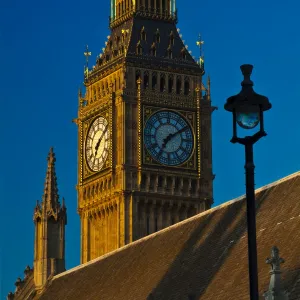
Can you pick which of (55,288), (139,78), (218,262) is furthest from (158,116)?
(218,262)

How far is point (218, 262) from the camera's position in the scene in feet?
132

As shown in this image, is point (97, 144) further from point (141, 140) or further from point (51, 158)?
point (51, 158)

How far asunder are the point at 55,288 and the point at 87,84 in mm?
23329

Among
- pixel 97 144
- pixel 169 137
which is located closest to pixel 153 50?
pixel 169 137

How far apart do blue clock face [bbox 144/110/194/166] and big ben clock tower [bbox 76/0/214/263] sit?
0.17ft

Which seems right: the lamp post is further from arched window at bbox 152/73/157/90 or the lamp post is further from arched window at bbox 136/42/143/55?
arched window at bbox 136/42/143/55

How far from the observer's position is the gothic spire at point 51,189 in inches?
2420

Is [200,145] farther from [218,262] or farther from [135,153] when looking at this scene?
[218,262]

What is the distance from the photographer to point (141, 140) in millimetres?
74562

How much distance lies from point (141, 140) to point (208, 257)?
33312 millimetres

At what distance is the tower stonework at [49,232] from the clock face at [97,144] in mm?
13815

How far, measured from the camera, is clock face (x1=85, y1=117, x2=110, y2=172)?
75625 mm

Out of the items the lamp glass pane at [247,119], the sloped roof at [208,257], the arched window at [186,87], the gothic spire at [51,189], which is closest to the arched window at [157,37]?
the arched window at [186,87]

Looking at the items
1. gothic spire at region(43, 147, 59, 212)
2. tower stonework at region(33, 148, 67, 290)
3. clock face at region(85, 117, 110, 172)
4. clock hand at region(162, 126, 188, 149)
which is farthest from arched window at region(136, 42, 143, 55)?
tower stonework at region(33, 148, 67, 290)
